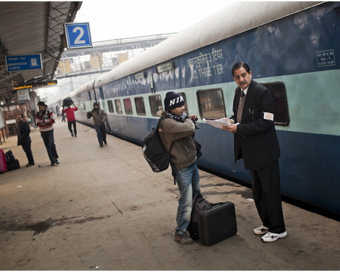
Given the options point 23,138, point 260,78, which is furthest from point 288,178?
point 23,138

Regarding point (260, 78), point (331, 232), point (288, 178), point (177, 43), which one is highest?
point (177, 43)

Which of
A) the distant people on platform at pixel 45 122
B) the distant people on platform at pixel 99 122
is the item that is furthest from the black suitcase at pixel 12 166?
the distant people on platform at pixel 99 122

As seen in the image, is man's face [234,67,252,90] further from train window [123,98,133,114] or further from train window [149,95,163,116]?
train window [123,98,133,114]

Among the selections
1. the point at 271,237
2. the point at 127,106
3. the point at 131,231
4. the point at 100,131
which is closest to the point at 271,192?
the point at 271,237

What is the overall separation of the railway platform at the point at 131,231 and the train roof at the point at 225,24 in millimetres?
A: 2425

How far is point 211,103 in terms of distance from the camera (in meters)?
6.01

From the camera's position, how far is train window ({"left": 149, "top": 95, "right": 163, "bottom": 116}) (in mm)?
8586

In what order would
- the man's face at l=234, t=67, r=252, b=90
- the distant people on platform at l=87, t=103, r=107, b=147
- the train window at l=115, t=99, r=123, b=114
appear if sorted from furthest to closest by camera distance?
the train window at l=115, t=99, r=123, b=114 < the distant people on platform at l=87, t=103, r=107, b=147 < the man's face at l=234, t=67, r=252, b=90

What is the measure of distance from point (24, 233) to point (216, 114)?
3560 mm

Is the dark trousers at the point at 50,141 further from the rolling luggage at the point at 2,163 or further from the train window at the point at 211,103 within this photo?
the train window at the point at 211,103

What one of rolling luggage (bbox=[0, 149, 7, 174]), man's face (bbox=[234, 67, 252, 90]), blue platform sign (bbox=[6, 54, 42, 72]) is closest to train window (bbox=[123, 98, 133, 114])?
rolling luggage (bbox=[0, 149, 7, 174])

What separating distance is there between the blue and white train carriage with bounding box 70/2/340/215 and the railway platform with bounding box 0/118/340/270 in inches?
19.5

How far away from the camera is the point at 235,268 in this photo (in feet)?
10.4

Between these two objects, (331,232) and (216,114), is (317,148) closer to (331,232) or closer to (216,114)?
(331,232)
